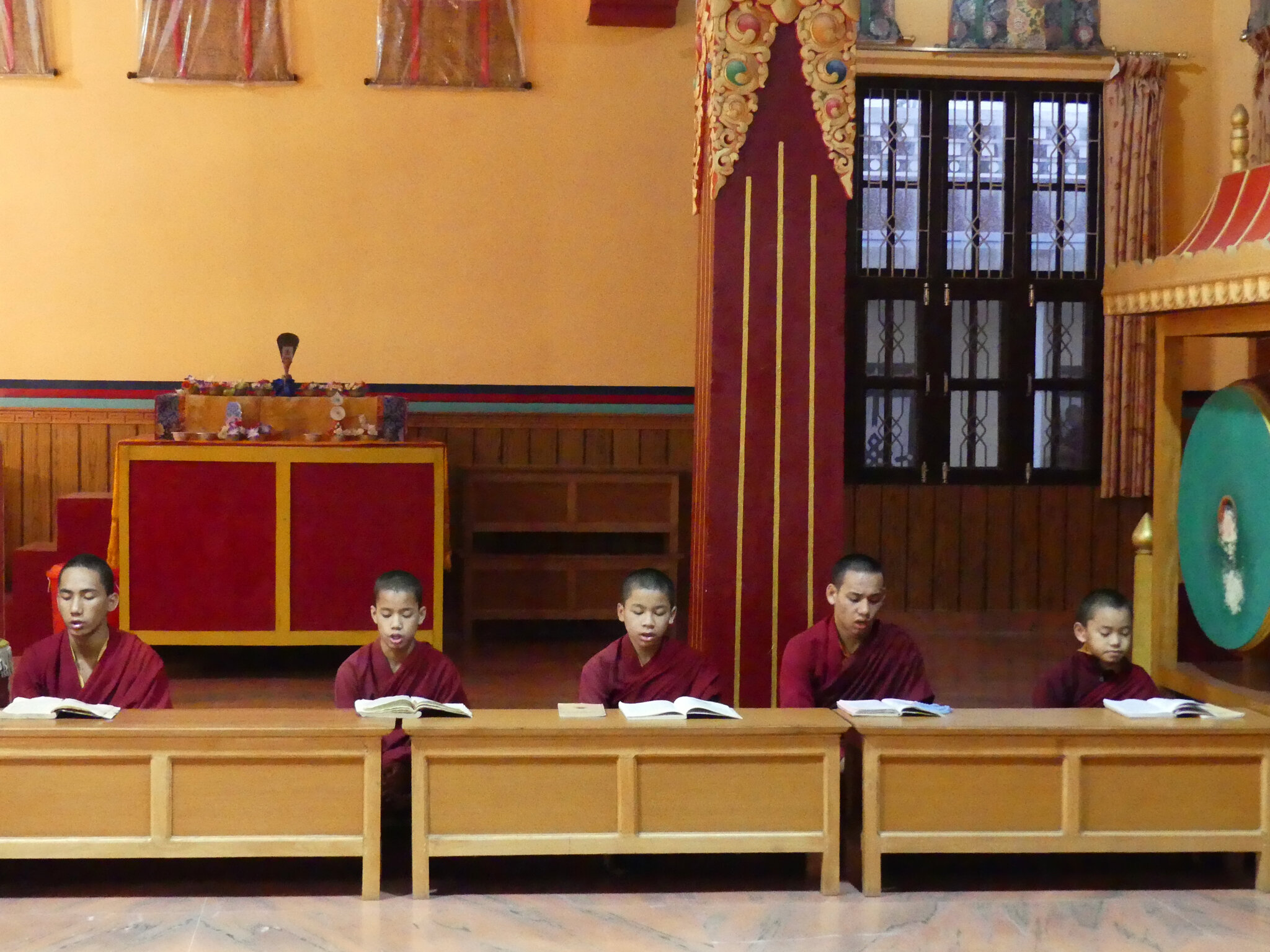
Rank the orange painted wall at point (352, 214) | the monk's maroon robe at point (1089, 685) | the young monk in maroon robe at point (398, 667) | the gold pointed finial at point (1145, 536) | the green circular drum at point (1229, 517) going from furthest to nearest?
1. the orange painted wall at point (352, 214)
2. the gold pointed finial at point (1145, 536)
3. the green circular drum at point (1229, 517)
4. the monk's maroon robe at point (1089, 685)
5. the young monk in maroon robe at point (398, 667)

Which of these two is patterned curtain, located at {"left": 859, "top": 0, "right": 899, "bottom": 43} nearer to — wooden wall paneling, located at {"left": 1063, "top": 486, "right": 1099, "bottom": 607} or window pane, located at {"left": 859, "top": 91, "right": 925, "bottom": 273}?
window pane, located at {"left": 859, "top": 91, "right": 925, "bottom": 273}

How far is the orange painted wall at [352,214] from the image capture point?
7.58 m

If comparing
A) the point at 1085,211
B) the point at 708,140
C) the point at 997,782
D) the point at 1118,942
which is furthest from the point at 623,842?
the point at 1085,211

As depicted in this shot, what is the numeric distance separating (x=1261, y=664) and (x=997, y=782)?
1.95 meters

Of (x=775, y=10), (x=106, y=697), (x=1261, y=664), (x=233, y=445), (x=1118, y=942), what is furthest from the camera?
(x=233, y=445)

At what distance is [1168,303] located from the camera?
15.1ft

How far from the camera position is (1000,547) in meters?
8.03

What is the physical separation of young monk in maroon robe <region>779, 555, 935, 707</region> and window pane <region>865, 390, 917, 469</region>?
12.7 ft

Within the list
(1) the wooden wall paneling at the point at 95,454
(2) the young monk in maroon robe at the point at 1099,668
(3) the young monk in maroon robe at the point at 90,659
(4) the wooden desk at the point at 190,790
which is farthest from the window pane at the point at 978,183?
(4) the wooden desk at the point at 190,790

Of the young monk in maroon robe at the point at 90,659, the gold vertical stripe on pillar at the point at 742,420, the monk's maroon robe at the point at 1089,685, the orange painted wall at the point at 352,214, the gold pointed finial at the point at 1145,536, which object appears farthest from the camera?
the orange painted wall at the point at 352,214

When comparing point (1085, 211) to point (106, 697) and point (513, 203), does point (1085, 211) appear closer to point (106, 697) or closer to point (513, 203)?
point (513, 203)

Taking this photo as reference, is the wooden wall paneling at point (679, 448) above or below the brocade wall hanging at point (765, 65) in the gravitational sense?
below

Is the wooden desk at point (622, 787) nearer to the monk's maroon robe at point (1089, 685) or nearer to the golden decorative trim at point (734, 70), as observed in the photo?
the monk's maroon robe at point (1089, 685)

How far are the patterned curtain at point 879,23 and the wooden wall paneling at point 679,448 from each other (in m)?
2.32
